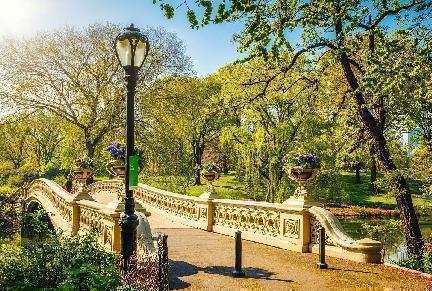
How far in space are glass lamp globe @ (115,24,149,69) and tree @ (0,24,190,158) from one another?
22590 millimetres

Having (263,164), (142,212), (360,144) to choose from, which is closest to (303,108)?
(263,164)

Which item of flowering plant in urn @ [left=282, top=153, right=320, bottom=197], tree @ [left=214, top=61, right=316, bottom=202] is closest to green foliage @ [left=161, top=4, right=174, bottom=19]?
flowering plant in urn @ [left=282, top=153, right=320, bottom=197]

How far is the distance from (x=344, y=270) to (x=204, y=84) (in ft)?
135

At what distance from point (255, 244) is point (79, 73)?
22980 mm

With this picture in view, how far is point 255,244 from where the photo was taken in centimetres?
1248

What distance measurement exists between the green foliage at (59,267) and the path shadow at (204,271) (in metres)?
1.93

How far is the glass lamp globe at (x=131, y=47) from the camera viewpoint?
7921mm

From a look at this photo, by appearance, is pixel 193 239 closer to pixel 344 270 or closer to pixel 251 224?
pixel 251 224

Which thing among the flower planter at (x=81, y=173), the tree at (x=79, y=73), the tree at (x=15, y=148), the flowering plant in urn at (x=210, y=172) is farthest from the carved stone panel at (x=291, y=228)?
the tree at (x=15, y=148)

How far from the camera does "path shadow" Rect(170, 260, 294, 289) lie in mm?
8266

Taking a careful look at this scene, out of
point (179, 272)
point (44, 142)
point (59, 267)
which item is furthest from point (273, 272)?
point (44, 142)

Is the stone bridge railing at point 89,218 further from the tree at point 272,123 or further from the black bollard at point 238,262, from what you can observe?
the tree at point 272,123

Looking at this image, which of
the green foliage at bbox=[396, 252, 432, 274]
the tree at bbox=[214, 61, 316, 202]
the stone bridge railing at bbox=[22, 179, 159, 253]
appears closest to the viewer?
the stone bridge railing at bbox=[22, 179, 159, 253]

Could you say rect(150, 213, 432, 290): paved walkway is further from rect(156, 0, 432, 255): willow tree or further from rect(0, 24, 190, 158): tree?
rect(0, 24, 190, 158): tree
